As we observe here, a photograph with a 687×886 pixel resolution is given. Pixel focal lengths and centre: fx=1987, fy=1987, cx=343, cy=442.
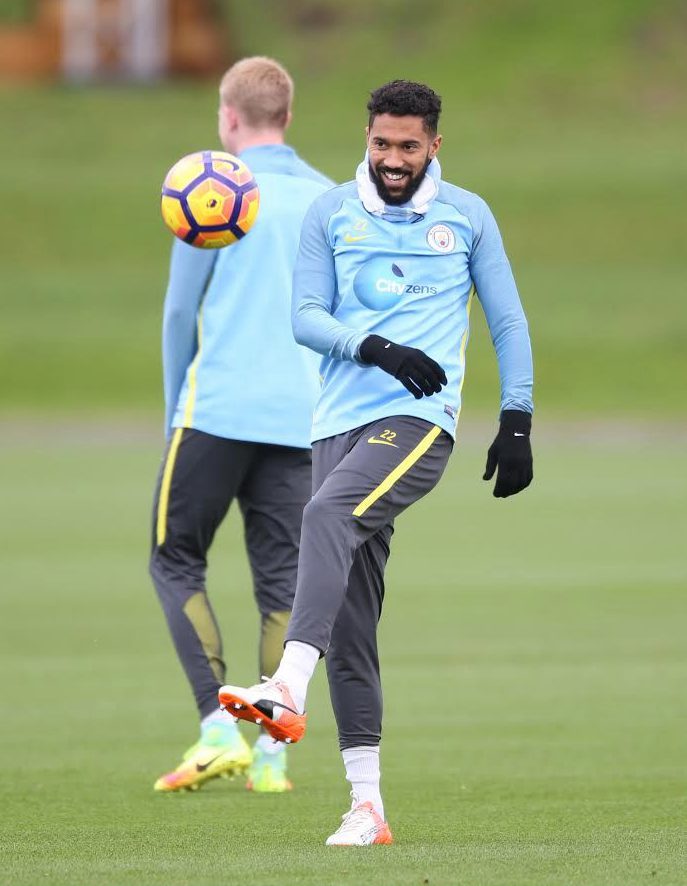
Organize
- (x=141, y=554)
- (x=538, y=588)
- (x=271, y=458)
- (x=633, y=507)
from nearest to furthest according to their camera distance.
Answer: (x=271, y=458)
(x=538, y=588)
(x=141, y=554)
(x=633, y=507)

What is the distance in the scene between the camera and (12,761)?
815 cm

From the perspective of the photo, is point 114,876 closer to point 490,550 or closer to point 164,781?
point 164,781

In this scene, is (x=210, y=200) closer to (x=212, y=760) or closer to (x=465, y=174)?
(x=212, y=760)

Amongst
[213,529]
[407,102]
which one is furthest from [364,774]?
[407,102]

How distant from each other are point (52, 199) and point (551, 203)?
12.9 metres

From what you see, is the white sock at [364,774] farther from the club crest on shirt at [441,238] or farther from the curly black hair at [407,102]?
the curly black hair at [407,102]

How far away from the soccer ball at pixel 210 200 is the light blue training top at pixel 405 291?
1074 millimetres

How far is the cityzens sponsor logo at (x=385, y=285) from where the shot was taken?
6.38m

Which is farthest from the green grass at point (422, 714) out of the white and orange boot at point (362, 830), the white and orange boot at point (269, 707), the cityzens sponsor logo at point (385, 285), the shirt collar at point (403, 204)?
the shirt collar at point (403, 204)

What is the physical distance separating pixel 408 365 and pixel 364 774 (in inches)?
52.7

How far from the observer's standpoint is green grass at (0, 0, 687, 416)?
39.6 m

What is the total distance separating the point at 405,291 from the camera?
6.38 meters

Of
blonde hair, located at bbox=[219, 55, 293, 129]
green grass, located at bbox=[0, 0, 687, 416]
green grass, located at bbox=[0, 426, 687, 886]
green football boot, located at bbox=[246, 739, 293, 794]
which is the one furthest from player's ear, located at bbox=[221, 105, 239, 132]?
green grass, located at bbox=[0, 0, 687, 416]

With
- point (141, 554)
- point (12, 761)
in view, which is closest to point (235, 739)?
point (12, 761)
